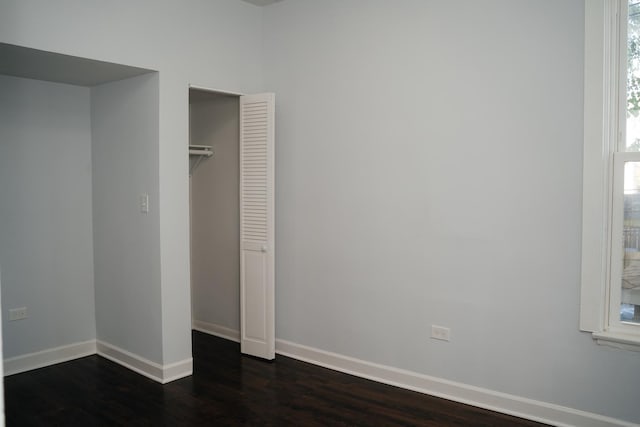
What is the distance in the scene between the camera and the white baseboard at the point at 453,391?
2852mm

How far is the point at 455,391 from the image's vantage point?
3271 millimetres

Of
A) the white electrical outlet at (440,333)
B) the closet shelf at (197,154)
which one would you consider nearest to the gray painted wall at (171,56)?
the closet shelf at (197,154)

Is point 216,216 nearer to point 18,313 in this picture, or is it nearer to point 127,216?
point 127,216

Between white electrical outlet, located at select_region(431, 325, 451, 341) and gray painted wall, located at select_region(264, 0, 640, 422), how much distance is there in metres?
0.04

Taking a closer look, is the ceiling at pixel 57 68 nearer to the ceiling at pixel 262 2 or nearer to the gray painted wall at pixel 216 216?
the gray painted wall at pixel 216 216

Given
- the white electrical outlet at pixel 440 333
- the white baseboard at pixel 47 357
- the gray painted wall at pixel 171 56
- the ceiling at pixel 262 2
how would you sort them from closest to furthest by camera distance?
the gray painted wall at pixel 171 56, the white electrical outlet at pixel 440 333, the white baseboard at pixel 47 357, the ceiling at pixel 262 2

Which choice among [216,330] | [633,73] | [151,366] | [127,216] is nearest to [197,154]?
[127,216]

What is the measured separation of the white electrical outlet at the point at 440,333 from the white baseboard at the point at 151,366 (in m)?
1.80

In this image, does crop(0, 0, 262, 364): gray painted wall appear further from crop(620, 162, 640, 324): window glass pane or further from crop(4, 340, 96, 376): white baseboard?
crop(620, 162, 640, 324): window glass pane

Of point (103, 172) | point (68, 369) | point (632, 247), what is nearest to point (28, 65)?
point (103, 172)

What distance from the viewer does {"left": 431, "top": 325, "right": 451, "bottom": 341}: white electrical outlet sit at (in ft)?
10.9

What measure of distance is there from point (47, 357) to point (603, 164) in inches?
161

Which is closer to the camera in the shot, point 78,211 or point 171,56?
point 171,56

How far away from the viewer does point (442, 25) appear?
326cm
